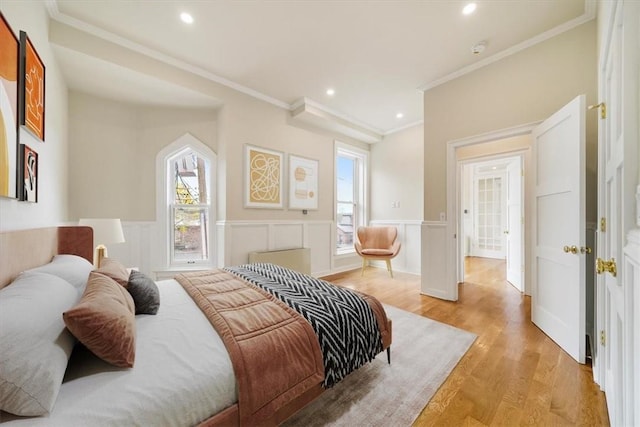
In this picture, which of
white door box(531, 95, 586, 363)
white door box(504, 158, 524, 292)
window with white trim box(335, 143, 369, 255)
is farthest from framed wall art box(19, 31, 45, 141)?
white door box(504, 158, 524, 292)

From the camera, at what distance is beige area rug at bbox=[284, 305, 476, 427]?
132 centimetres

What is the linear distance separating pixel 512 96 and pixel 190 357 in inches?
143

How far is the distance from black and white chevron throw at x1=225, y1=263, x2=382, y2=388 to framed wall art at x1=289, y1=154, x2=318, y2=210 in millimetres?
2303

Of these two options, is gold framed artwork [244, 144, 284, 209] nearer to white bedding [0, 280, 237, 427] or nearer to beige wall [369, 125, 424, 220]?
beige wall [369, 125, 424, 220]

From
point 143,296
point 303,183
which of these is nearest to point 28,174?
point 143,296

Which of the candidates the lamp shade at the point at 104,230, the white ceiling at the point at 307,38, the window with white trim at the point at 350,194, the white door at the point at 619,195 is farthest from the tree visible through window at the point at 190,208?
the white door at the point at 619,195

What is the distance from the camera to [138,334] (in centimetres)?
114

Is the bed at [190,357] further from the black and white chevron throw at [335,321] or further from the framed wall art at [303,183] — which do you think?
the framed wall art at [303,183]

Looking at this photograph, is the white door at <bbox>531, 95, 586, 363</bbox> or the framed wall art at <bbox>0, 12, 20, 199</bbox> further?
the white door at <bbox>531, 95, 586, 363</bbox>

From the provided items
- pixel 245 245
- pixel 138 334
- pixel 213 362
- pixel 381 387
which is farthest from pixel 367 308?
pixel 245 245

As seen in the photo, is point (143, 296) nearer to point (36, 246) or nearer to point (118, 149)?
point (36, 246)

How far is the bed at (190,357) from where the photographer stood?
778 mm

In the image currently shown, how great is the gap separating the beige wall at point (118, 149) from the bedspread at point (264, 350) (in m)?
2.45

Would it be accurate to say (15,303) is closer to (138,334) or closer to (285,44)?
(138,334)
